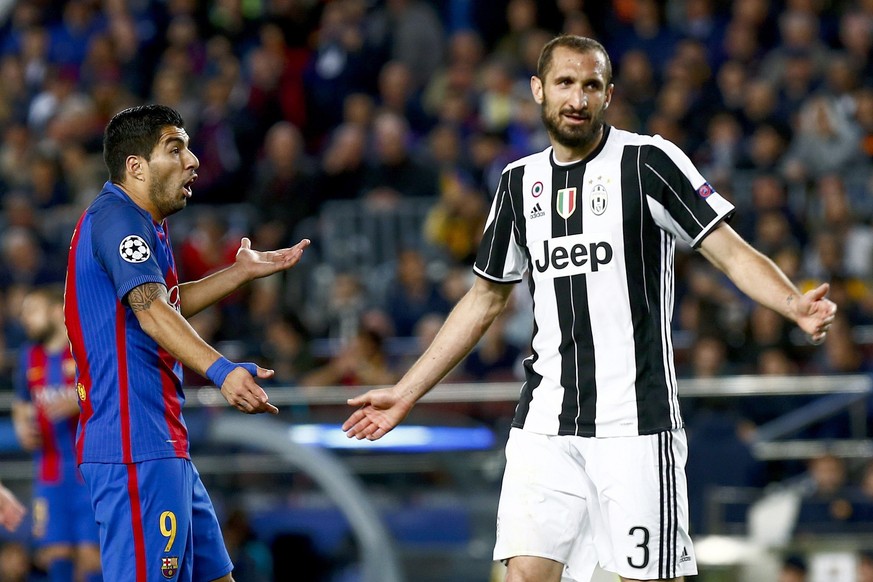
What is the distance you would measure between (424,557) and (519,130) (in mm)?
4780

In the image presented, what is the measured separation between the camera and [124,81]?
51.1ft

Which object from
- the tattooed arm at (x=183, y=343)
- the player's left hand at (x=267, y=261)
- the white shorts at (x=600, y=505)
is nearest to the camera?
the tattooed arm at (x=183, y=343)

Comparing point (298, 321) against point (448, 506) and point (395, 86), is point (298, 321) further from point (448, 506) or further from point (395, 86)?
point (395, 86)

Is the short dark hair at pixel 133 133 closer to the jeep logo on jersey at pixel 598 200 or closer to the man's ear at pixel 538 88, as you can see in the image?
the man's ear at pixel 538 88

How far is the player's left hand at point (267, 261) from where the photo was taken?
18.3ft

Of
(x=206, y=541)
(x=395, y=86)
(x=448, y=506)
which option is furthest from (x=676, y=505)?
(x=395, y=86)

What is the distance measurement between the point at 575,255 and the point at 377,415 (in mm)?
987

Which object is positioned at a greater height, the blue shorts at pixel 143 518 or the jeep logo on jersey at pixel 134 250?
the jeep logo on jersey at pixel 134 250

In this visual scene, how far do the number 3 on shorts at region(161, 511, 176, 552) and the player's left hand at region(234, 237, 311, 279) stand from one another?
3.38ft

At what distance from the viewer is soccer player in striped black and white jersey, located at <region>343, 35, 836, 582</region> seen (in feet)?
16.5

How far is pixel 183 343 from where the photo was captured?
493 cm

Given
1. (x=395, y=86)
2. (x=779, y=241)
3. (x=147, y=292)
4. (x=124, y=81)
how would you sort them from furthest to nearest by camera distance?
(x=124, y=81) → (x=395, y=86) → (x=779, y=241) → (x=147, y=292)

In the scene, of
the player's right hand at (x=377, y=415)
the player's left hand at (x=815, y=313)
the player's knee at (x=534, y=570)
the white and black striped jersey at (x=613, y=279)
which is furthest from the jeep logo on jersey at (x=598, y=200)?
the player's knee at (x=534, y=570)

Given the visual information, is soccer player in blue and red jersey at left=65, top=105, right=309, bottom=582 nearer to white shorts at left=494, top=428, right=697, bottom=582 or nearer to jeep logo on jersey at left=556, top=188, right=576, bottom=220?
white shorts at left=494, top=428, right=697, bottom=582
